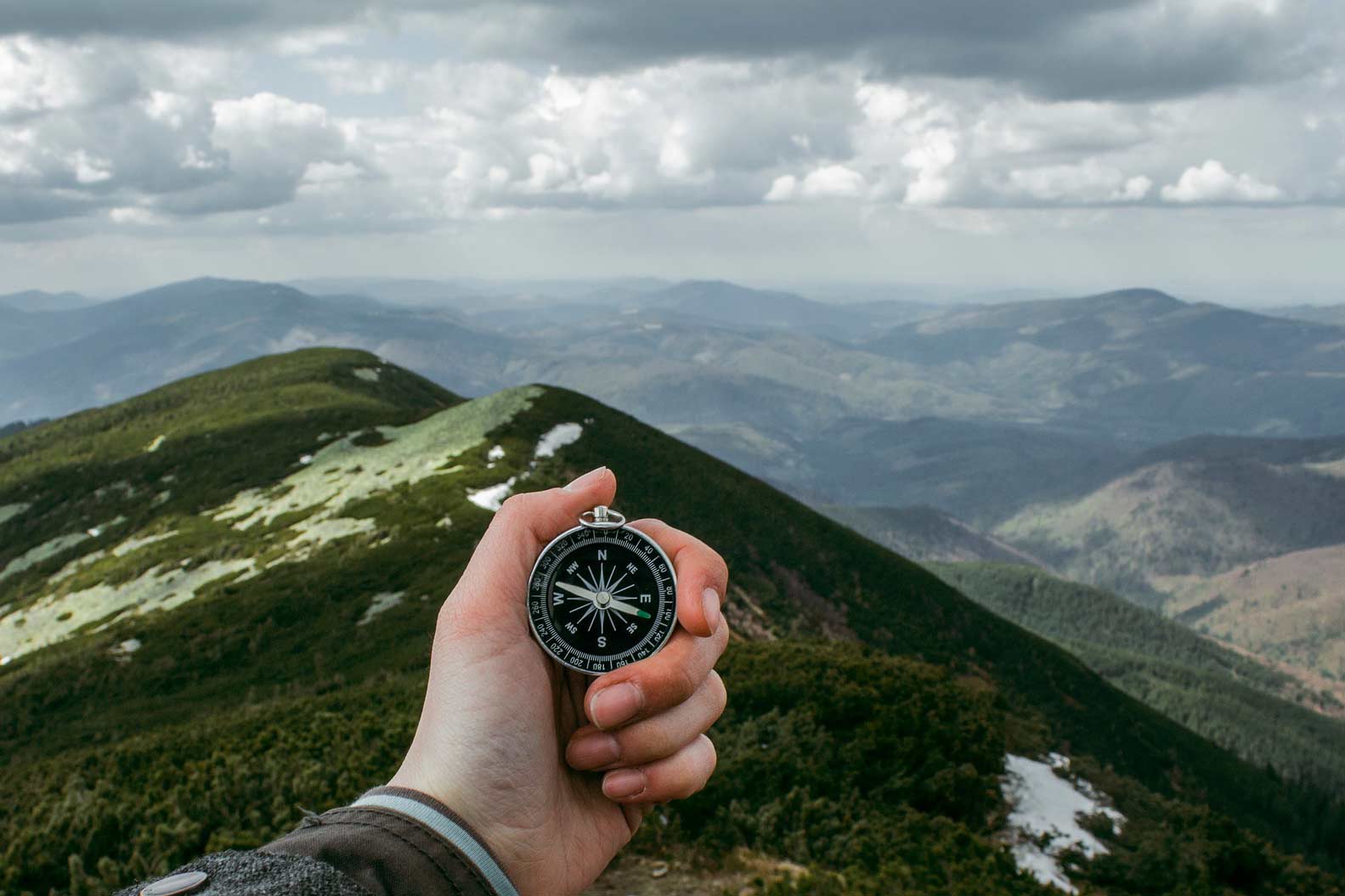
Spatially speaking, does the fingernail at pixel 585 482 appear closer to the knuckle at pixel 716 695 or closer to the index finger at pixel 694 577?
the index finger at pixel 694 577

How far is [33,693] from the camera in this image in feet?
119

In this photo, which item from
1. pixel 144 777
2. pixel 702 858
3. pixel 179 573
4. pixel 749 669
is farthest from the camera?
pixel 179 573

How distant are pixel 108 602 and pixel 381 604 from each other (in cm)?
2106

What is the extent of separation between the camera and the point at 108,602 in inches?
1946

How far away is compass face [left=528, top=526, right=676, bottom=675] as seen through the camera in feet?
19.5

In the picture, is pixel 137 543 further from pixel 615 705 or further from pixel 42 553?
pixel 615 705

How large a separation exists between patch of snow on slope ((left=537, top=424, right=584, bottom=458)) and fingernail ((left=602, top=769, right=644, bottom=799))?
58319 mm

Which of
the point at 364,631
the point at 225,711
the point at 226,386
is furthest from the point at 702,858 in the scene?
the point at 226,386

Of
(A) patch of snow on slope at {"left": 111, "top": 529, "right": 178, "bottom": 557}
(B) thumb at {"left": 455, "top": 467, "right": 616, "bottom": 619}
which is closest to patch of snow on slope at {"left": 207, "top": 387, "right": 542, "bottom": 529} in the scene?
(A) patch of snow on slope at {"left": 111, "top": 529, "right": 178, "bottom": 557}

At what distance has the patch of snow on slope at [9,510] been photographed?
264 feet

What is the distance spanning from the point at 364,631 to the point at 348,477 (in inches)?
1097

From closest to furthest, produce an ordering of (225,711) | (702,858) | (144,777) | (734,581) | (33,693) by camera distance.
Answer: (702,858)
(144,777)
(225,711)
(33,693)
(734,581)

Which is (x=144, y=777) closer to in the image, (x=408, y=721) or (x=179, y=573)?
(x=408, y=721)

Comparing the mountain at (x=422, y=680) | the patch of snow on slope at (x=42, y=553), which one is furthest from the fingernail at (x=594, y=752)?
the patch of snow on slope at (x=42, y=553)
